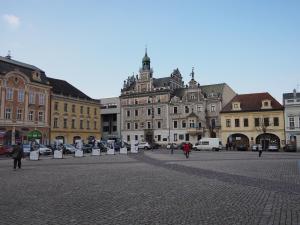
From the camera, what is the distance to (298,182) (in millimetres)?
14203

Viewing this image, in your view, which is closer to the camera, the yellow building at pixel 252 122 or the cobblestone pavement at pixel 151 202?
the cobblestone pavement at pixel 151 202

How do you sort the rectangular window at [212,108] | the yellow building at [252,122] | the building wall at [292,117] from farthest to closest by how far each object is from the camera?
1. the rectangular window at [212,108]
2. the yellow building at [252,122]
3. the building wall at [292,117]

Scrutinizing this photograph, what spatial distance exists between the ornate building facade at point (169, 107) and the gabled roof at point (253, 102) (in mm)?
4066

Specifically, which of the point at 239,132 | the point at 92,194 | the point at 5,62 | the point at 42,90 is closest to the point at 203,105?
the point at 239,132

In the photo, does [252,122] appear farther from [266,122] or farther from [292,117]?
[292,117]

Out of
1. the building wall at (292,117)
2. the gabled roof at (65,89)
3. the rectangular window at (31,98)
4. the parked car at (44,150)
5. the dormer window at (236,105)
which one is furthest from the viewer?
the dormer window at (236,105)

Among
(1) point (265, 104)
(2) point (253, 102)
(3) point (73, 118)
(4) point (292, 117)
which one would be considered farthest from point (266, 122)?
(3) point (73, 118)

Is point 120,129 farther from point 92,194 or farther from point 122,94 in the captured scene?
point 92,194

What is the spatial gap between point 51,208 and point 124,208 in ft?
6.80

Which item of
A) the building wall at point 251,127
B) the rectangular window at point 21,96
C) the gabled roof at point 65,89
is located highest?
the gabled roof at point 65,89

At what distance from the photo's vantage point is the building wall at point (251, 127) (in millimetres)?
60250

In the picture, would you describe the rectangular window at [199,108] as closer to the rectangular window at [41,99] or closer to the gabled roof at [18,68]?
the gabled roof at [18,68]

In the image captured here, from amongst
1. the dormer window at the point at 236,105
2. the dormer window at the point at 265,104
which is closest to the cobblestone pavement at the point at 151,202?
the dormer window at the point at 265,104

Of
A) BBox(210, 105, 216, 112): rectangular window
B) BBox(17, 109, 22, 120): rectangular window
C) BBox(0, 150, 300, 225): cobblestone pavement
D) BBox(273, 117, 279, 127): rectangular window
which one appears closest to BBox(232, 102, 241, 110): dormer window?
BBox(210, 105, 216, 112): rectangular window
